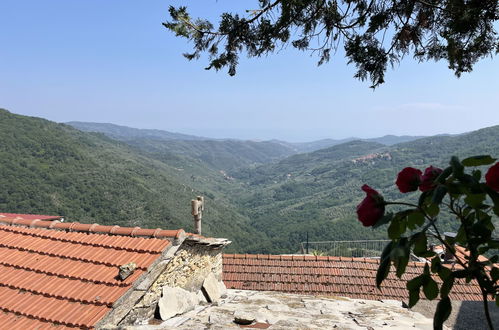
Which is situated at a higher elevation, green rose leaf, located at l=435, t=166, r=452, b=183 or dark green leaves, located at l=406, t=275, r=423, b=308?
green rose leaf, located at l=435, t=166, r=452, b=183

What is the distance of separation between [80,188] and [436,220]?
63840mm

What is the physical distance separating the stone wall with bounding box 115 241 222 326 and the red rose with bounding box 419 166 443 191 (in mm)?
3748

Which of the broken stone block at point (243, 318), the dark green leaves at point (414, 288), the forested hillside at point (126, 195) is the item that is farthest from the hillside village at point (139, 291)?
the forested hillside at point (126, 195)

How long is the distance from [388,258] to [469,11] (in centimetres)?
329

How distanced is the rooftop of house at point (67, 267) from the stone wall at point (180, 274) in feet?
0.67

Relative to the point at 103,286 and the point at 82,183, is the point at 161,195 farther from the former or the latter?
the point at 103,286

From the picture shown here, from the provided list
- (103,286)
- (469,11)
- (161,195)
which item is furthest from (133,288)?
(161,195)

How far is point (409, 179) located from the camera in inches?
51.7

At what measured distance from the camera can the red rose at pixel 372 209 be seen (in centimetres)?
124

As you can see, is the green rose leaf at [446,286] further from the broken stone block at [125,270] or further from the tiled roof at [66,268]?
the broken stone block at [125,270]

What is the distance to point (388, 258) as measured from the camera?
3.68 feet

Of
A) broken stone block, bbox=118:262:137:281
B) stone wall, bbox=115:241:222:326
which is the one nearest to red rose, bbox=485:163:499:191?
stone wall, bbox=115:241:222:326

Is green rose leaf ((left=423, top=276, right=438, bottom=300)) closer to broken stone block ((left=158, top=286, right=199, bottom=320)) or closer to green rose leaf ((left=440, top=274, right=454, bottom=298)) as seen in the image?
green rose leaf ((left=440, top=274, right=454, bottom=298))

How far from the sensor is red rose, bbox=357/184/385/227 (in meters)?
1.24
